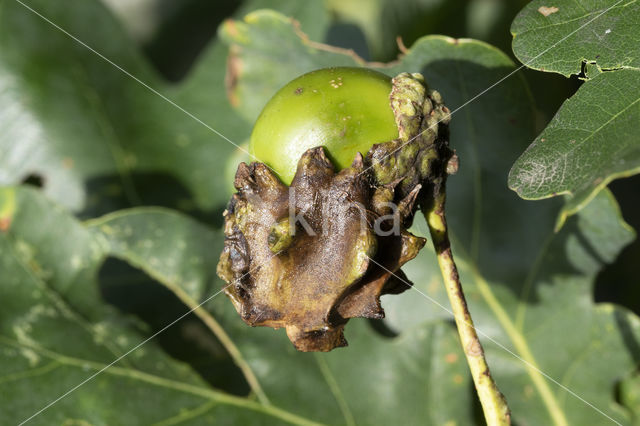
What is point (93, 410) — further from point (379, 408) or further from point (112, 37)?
point (112, 37)

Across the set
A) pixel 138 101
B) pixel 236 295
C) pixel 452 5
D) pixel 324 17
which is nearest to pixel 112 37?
pixel 138 101

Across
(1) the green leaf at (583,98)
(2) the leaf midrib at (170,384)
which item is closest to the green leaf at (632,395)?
(2) the leaf midrib at (170,384)

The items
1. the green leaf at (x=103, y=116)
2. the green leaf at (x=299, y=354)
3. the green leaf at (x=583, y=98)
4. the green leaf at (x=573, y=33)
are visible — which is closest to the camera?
the green leaf at (x=583, y=98)

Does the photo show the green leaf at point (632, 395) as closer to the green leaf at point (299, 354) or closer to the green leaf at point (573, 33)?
the green leaf at point (299, 354)

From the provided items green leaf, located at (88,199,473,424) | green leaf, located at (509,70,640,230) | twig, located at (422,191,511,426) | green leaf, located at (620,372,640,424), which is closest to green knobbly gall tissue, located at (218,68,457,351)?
twig, located at (422,191,511,426)

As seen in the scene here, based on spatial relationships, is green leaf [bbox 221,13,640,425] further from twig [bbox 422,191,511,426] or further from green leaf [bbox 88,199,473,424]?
twig [bbox 422,191,511,426]

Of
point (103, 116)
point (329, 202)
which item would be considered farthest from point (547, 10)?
point (103, 116)
